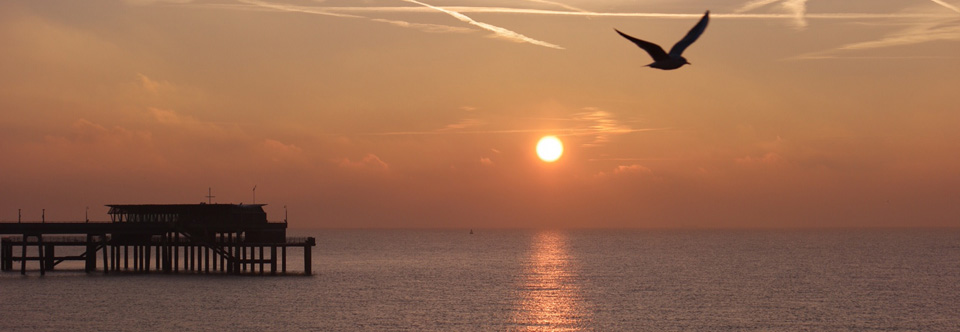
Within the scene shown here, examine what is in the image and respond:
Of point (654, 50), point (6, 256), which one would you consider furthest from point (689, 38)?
point (6, 256)

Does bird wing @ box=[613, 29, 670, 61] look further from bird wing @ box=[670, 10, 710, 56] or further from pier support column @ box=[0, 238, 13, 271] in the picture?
pier support column @ box=[0, 238, 13, 271]

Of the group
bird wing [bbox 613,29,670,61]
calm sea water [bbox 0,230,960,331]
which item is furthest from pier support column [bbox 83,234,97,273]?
bird wing [bbox 613,29,670,61]

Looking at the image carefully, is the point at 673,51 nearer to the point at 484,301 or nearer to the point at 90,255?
the point at 484,301

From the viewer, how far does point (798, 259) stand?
19375 centimetres

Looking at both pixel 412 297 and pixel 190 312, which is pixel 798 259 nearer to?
pixel 412 297

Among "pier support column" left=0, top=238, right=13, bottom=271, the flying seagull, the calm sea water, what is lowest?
the calm sea water

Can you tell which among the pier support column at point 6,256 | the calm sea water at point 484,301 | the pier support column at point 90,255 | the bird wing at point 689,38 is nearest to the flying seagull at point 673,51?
the bird wing at point 689,38

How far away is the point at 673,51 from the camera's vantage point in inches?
1029

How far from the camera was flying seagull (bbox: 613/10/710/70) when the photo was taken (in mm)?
25500

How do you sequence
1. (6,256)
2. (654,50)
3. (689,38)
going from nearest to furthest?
(654,50)
(689,38)
(6,256)

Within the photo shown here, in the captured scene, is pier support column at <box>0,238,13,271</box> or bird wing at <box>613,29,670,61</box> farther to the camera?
pier support column at <box>0,238,13,271</box>

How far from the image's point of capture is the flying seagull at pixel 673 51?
25.5 meters

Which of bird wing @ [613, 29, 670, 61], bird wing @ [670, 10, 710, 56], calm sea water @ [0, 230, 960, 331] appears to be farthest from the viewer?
calm sea water @ [0, 230, 960, 331]

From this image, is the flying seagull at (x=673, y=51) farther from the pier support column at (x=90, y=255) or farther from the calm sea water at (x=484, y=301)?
the pier support column at (x=90, y=255)
